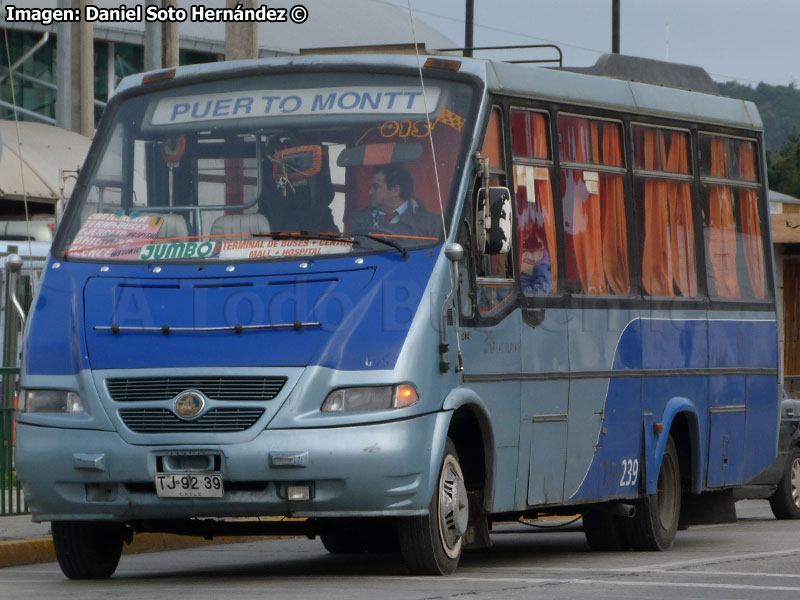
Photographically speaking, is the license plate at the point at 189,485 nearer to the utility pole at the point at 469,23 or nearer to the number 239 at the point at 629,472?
the number 239 at the point at 629,472

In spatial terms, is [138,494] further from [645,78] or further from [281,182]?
[645,78]

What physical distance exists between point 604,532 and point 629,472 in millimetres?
854

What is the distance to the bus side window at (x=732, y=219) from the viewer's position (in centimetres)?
1434

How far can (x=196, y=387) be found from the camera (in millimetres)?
10258

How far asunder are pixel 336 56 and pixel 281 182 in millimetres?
950

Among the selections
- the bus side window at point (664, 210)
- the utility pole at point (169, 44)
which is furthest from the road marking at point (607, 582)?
the utility pole at point (169, 44)

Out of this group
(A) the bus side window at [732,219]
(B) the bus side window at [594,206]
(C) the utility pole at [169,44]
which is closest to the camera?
(B) the bus side window at [594,206]

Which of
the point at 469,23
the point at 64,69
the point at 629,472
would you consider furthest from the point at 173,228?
the point at 64,69

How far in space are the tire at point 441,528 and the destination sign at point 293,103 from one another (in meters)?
2.02

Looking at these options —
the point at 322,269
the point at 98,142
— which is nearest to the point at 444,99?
the point at 322,269

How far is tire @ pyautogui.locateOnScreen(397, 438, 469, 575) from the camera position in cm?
1041

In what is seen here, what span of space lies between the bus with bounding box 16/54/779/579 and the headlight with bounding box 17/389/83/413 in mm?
17

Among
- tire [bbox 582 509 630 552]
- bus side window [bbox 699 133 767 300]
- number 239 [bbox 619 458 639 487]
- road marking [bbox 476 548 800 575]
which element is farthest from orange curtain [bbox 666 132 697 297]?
road marking [bbox 476 548 800 575]

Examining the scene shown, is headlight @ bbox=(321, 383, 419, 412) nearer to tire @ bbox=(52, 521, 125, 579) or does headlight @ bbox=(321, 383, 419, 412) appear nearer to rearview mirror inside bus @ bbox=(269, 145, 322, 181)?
rearview mirror inside bus @ bbox=(269, 145, 322, 181)
